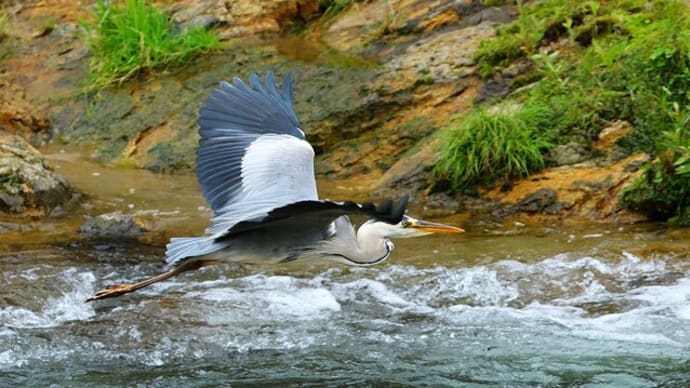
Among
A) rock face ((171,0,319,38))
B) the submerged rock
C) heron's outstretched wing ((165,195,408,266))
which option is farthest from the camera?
rock face ((171,0,319,38))

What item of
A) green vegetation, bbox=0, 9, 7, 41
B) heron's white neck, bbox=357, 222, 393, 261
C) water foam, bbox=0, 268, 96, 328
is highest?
green vegetation, bbox=0, 9, 7, 41

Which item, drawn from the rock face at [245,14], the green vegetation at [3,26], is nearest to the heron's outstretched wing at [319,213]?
the rock face at [245,14]

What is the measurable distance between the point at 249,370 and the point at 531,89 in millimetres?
3704

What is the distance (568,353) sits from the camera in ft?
15.4

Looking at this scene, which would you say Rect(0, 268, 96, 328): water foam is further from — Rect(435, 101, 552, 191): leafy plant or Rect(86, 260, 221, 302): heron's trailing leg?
Rect(435, 101, 552, 191): leafy plant

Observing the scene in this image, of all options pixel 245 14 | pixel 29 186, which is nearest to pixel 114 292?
pixel 29 186

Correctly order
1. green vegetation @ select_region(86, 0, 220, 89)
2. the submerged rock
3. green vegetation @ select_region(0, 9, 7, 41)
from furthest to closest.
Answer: green vegetation @ select_region(0, 9, 7, 41), green vegetation @ select_region(86, 0, 220, 89), the submerged rock

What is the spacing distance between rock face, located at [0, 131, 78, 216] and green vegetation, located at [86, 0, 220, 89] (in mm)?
1902

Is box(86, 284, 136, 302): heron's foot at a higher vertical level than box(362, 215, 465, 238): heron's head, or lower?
lower

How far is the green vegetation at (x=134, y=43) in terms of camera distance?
8953 mm

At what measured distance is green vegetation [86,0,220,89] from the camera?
29.4ft

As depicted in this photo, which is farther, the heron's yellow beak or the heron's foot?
the heron's yellow beak

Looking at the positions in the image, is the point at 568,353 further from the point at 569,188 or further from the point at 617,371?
the point at 569,188

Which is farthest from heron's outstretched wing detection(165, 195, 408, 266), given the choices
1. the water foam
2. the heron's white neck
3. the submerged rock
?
the submerged rock
